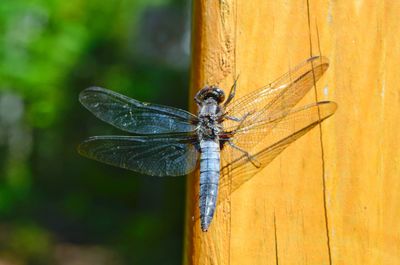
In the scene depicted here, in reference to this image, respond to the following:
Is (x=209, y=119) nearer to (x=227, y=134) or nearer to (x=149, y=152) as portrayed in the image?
(x=227, y=134)

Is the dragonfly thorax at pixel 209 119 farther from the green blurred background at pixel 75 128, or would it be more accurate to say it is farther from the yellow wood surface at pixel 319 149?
the green blurred background at pixel 75 128

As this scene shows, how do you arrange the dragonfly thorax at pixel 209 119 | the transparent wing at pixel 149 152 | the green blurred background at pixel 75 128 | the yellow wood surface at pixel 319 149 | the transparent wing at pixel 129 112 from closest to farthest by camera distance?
the yellow wood surface at pixel 319 149, the dragonfly thorax at pixel 209 119, the transparent wing at pixel 149 152, the transparent wing at pixel 129 112, the green blurred background at pixel 75 128

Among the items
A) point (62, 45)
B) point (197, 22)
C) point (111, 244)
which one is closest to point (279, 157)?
point (197, 22)

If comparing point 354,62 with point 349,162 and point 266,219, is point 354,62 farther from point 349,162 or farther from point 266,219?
point 266,219

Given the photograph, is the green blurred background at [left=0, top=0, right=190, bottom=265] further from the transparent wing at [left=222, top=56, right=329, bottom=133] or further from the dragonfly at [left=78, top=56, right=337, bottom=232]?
the transparent wing at [left=222, top=56, right=329, bottom=133]

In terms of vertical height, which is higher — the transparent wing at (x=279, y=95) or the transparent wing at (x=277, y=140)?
the transparent wing at (x=279, y=95)

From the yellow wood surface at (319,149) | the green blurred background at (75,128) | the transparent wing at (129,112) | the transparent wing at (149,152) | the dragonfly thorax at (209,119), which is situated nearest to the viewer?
the yellow wood surface at (319,149)

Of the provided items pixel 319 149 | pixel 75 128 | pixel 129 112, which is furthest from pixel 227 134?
pixel 75 128

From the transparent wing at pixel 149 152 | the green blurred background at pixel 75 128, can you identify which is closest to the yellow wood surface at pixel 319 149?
the transparent wing at pixel 149 152
